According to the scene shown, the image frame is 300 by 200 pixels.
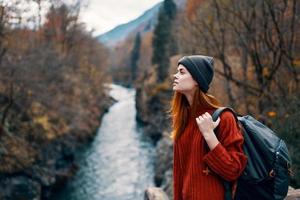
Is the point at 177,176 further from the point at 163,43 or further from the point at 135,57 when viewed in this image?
the point at 135,57

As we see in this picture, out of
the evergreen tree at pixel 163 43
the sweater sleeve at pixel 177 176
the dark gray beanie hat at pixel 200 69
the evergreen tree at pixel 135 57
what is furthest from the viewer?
the evergreen tree at pixel 135 57

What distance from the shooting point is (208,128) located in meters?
3.43

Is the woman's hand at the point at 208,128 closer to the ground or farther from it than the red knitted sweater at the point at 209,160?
farther from it

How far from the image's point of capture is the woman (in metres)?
3.38

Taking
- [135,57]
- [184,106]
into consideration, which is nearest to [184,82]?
[184,106]

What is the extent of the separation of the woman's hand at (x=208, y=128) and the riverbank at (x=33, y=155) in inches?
736

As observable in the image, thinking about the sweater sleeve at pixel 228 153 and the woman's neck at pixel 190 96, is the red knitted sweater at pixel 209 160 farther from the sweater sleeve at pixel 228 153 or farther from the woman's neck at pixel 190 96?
the woman's neck at pixel 190 96

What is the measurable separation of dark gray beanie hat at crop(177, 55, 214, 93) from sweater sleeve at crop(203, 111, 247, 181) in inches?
13.4

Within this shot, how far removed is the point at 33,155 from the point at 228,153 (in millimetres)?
23119

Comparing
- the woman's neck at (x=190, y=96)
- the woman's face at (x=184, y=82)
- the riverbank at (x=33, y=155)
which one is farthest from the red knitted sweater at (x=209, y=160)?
the riverbank at (x=33, y=155)

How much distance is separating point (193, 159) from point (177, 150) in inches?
10.0

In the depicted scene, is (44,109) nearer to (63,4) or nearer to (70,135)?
(70,135)

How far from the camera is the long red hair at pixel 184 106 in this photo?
12.1 ft

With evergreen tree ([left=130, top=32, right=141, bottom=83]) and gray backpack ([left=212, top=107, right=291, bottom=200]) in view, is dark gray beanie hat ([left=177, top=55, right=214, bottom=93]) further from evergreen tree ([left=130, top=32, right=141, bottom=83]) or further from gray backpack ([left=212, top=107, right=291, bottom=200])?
evergreen tree ([left=130, top=32, right=141, bottom=83])
